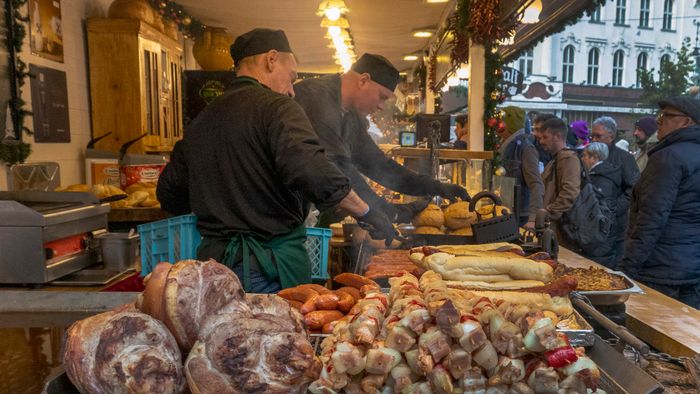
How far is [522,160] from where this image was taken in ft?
21.4

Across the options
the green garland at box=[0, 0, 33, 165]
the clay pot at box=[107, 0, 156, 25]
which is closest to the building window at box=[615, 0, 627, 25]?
the clay pot at box=[107, 0, 156, 25]

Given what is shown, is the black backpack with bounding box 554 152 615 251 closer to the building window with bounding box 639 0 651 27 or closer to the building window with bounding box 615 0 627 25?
the building window with bounding box 639 0 651 27

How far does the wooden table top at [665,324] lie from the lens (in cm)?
236

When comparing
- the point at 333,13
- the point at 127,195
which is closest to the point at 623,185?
the point at 333,13

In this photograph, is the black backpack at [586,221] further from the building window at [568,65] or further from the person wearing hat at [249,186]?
the building window at [568,65]

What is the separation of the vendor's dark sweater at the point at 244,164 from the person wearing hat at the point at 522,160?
3.68 metres

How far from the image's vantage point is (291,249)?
2770mm

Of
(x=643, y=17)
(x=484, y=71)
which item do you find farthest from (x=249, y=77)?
(x=643, y=17)

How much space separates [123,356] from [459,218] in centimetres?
311

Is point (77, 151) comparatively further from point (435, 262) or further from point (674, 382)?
point (674, 382)

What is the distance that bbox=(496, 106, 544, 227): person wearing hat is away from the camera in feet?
20.3

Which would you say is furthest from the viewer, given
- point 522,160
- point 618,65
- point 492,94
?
point 618,65

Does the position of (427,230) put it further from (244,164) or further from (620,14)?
(620,14)

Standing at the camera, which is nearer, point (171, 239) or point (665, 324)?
point (665, 324)
